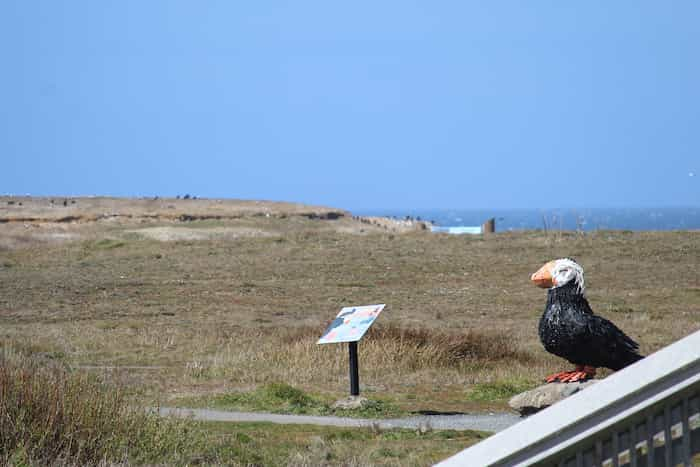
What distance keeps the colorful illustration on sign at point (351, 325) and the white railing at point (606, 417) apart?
31.9 feet

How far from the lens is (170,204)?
7688cm

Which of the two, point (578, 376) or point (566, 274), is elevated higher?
point (566, 274)

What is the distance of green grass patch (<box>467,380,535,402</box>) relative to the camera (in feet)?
49.9

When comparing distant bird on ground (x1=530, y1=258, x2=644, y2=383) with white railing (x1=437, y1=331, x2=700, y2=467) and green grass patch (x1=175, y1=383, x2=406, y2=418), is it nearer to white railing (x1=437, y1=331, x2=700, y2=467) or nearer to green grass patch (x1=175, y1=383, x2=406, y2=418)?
green grass patch (x1=175, y1=383, x2=406, y2=418)

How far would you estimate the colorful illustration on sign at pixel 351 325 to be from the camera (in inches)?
566

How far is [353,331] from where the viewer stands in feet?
47.5

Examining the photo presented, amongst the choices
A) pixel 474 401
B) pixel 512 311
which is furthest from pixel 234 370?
pixel 512 311

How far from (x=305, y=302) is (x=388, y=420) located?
17.3 metres

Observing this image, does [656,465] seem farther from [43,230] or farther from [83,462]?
[43,230]

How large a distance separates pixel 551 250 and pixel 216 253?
12.1m

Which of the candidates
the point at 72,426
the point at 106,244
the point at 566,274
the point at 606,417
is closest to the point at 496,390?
the point at 566,274

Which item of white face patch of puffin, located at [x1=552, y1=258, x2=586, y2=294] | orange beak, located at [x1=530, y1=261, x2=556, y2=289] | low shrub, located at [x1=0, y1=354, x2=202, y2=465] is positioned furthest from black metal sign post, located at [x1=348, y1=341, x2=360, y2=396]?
low shrub, located at [x1=0, y1=354, x2=202, y2=465]

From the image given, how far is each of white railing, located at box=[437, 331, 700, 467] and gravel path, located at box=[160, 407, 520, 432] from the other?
26.2 ft

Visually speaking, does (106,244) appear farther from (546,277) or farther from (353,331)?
(546,277)
